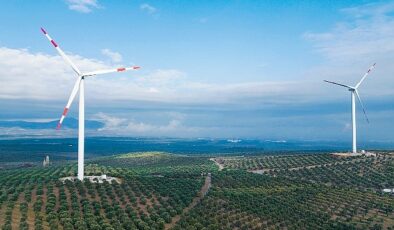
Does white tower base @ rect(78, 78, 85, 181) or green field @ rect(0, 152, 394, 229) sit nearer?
green field @ rect(0, 152, 394, 229)

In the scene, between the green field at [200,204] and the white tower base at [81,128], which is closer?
the green field at [200,204]

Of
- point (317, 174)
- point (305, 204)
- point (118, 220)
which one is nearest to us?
point (118, 220)

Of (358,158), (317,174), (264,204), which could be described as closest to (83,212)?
(264,204)

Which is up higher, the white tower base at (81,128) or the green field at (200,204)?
the white tower base at (81,128)

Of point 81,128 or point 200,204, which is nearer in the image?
point 200,204

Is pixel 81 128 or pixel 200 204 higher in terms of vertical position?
pixel 81 128

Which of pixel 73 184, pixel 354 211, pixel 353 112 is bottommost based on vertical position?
pixel 354 211

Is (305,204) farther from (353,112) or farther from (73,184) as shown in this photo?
(353,112)

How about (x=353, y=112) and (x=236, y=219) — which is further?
(x=353, y=112)

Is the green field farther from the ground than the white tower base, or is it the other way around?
the white tower base

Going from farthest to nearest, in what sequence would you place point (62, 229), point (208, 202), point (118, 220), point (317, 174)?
point (317, 174), point (208, 202), point (118, 220), point (62, 229)

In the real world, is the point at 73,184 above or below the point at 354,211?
above
